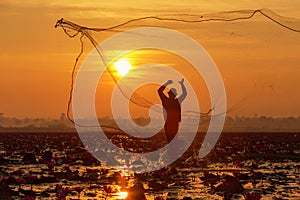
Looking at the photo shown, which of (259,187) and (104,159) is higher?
(104,159)

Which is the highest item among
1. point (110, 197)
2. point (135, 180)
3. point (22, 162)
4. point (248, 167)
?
point (22, 162)

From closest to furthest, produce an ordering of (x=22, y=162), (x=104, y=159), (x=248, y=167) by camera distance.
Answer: (x=248, y=167) < (x=22, y=162) < (x=104, y=159)

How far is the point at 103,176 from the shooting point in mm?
25109

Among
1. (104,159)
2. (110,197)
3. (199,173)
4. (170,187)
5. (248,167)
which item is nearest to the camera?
(110,197)

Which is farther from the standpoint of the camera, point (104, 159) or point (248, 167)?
point (104, 159)

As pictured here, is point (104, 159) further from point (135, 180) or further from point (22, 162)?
point (135, 180)

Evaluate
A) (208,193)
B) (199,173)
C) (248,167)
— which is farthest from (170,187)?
(248,167)

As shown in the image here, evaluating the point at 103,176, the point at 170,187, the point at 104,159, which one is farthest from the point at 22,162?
the point at 170,187

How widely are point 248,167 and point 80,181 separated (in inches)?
362

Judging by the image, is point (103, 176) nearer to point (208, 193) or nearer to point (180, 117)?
point (180, 117)

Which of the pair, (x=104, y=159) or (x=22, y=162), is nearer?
(x=22, y=162)

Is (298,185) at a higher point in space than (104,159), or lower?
lower

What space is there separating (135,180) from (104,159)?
45.6 ft

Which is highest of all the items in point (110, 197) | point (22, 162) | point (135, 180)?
point (22, 162)
